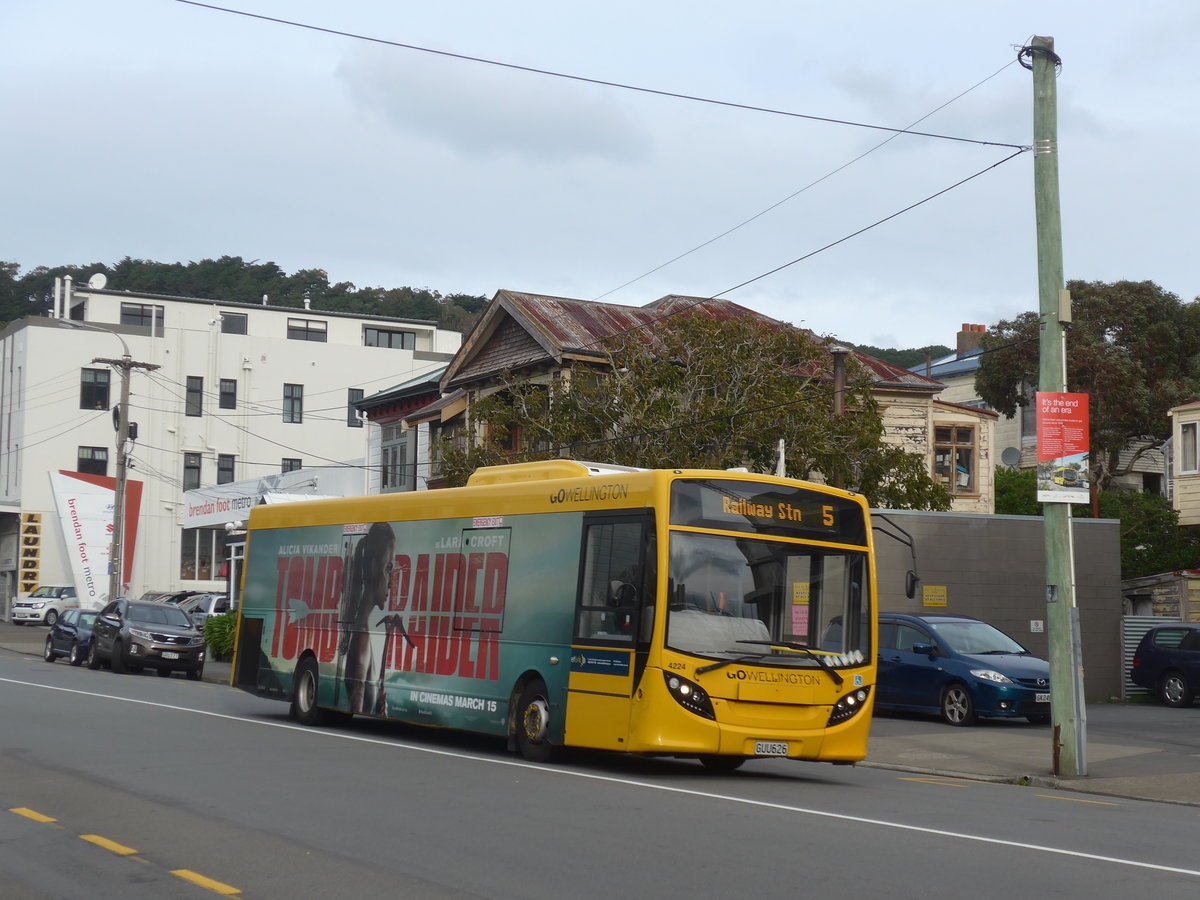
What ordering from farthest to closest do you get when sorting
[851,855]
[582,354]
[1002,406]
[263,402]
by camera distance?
[263,402] < [1002,406] < [582,354] < [851,855]

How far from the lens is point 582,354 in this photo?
35500 millimetres

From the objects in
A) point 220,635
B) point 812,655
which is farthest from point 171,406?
point 812,655

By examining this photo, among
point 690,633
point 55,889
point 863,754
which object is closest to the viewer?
point 55,889

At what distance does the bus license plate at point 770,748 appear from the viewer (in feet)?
44.4

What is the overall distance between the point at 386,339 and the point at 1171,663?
189ft

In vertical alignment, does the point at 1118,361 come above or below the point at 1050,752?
above

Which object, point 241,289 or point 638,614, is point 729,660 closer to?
point 638,614

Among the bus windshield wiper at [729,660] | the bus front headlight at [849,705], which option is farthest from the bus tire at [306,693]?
the bus front headlight at [849,705]

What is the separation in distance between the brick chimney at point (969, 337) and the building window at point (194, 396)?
119 ft

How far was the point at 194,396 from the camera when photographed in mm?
71375

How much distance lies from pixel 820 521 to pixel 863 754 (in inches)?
91.9

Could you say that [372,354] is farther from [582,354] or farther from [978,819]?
[978,819]

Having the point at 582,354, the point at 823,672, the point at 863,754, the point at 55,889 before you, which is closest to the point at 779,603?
the point at 823,672

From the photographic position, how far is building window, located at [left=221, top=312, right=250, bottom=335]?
7544cm
